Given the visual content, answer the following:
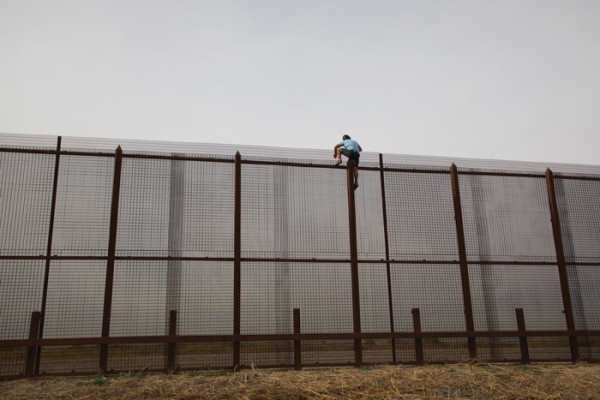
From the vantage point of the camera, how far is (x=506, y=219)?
9.62 m

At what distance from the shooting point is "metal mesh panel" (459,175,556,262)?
9.38m

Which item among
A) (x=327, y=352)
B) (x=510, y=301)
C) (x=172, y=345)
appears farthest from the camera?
(x=510, y=301)

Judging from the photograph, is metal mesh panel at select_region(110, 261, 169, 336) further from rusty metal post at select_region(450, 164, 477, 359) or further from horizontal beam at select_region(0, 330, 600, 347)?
rusty metal post at select_region(450, 164, 477, 359)

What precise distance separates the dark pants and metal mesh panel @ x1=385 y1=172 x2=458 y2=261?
29.8 inches

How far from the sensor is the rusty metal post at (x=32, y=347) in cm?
736

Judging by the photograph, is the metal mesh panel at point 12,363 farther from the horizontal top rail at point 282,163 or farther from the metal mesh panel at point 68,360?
the horizontal top rail at point 282,163

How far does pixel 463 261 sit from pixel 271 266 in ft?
12.7

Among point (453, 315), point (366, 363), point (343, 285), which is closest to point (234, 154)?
point (343, 285)

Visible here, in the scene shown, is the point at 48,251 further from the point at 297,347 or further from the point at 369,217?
the point at 369,217

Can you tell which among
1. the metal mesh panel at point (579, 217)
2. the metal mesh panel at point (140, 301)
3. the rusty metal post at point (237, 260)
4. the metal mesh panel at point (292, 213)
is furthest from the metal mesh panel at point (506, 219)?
the metal mesh panel at point (140, 301)

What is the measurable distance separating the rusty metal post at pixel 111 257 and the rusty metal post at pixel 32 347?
1.00 metres

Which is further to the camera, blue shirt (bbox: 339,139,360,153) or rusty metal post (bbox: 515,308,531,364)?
blue shirt (bbox: 339,139,360,153)

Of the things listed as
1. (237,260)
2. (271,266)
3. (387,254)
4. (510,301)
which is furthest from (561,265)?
(237,260)

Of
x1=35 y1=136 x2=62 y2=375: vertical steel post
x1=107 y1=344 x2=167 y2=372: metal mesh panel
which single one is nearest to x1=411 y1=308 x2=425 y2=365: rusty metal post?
x1=107 y1=344 x2=167 y2=372: metal mesh panel
